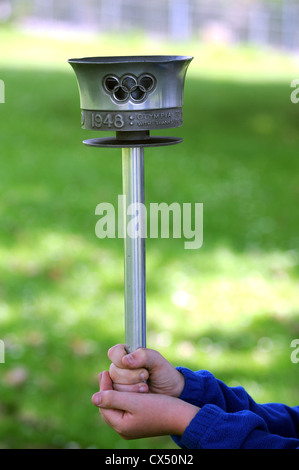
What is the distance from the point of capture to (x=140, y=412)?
1243 millimetres

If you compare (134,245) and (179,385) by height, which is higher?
(134,245)

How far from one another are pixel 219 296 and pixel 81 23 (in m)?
16.3

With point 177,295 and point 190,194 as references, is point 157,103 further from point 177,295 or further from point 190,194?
point 190,194

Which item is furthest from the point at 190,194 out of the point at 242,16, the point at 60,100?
the point at 242,16

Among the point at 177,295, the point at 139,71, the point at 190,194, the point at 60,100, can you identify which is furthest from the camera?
the point at 60,100

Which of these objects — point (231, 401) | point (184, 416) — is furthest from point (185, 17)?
point (184, 416)

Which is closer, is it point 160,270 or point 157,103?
point 157,103

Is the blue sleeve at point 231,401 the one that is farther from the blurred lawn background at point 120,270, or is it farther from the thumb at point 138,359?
the blurred lawn background at point 120,270

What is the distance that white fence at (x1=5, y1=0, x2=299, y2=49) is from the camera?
57.9ft

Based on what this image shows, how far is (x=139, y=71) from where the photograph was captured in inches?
41.8

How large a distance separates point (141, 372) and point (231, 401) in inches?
12.9

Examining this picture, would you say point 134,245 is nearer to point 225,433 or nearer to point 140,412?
point 140,412

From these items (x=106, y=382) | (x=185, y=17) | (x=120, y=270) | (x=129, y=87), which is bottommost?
(x=106, y=382)

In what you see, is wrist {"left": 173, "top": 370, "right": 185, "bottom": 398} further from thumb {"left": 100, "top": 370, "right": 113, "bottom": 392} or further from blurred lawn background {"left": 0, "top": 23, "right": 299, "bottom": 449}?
blurred lawn background {"left": 0, "top": 23, "right": 299, "bottom": 449}
